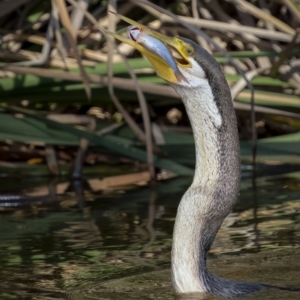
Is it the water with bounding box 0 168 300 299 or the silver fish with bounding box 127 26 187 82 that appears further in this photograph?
the water with bounding box 0 168 300 299

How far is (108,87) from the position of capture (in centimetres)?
542

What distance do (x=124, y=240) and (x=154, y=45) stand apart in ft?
4.53

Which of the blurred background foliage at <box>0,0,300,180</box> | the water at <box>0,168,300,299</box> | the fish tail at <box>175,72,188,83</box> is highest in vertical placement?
the blurred background foliage at <box>0,0,300,180</box>

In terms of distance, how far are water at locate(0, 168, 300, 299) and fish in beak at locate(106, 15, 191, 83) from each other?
0.66 metres

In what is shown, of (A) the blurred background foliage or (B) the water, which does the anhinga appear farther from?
(A) the blurred background foliage

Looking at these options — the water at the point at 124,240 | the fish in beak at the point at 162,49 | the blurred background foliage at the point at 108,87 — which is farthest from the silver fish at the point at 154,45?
the blurred background foliage at the point at 108,87

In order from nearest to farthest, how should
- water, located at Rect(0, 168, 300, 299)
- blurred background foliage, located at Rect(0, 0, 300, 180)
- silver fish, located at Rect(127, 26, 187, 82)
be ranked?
silver fish, located at Rect(127, 26, 187, 82)
water, located at Rect(0, 168, 300, 299)
blurred background foliage, located at Rect(0, 0, 300, 180)

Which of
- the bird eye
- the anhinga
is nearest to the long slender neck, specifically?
the anhinga

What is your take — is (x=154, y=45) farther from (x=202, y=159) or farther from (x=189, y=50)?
(x=202, y=159)

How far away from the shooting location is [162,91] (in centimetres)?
560

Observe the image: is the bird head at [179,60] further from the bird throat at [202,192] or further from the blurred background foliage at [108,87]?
the blurred background foliage at [108,87]

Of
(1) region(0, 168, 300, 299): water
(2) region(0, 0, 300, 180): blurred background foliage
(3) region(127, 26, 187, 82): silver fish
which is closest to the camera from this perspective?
(3) region(127, 26, 187, 82): silver fish

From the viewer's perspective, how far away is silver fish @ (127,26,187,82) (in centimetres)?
300

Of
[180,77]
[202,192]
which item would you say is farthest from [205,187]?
[180,77]
